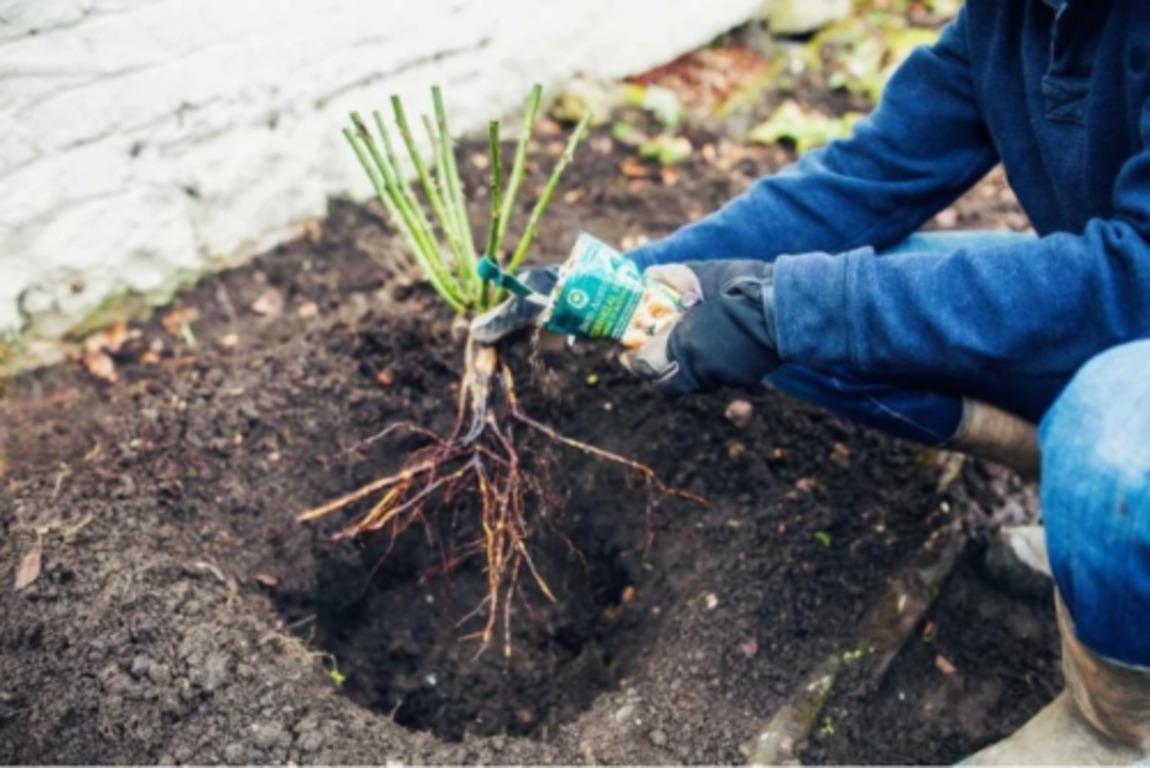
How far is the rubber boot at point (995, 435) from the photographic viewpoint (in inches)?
83.0

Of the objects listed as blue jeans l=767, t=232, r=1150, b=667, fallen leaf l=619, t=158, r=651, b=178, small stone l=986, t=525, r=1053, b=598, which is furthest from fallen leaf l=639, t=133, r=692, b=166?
blue jeans l=767, t=232, r=1150, b=667

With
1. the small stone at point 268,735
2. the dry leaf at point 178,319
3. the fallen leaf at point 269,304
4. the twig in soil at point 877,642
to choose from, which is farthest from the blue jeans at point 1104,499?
the dry leaf at point 178,319

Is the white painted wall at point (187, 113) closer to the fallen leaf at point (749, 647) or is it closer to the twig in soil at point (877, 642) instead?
the fallen leaf at point (749, 647)

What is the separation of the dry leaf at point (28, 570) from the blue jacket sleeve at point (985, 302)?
133cm

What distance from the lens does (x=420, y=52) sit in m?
3.00

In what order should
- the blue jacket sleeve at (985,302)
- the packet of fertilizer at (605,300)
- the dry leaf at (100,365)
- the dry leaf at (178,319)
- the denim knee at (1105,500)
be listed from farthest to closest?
the dry leaf at (178,319)
the dry leaf at (100,365)
the packet of fertilizer at (605,300)
the blue jacket sleeve at (985,302)
the denim knee at (1105,500)

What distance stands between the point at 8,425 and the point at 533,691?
122 centimetres

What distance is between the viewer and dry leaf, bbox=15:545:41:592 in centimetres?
199

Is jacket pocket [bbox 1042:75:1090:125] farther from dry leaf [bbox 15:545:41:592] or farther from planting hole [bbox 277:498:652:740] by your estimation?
dry leaf [bbox 15:545:41:592]

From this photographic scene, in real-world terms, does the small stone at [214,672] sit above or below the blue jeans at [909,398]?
below

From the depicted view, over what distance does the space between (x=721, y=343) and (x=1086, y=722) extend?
84cm

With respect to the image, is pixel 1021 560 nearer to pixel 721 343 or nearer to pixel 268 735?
pixel 721 343

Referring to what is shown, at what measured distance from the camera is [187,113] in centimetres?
260

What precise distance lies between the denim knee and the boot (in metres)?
0.07
